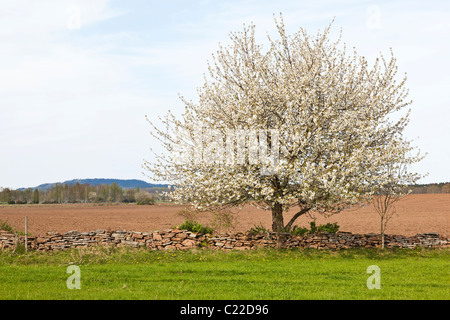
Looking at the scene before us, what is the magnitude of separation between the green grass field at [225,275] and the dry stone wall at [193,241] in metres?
0.92

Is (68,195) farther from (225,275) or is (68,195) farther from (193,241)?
(225,275)

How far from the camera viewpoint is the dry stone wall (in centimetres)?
1880

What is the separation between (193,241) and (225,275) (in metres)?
6.35

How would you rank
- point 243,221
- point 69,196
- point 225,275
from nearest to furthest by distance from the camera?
point 225,275 → point 243,221 → point 69,196

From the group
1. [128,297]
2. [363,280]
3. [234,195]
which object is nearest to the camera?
[128,297]

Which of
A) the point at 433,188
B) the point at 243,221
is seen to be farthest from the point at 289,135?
the point at 433,188

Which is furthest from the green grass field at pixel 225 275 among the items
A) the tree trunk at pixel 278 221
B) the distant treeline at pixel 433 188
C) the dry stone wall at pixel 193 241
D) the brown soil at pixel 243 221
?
the distant treeline at pixel 433 188

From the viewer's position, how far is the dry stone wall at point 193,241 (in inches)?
740

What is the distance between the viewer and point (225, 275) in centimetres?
1283

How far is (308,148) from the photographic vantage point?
17188 millimetres
